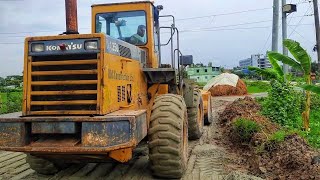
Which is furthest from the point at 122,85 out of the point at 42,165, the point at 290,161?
the point at 290,161

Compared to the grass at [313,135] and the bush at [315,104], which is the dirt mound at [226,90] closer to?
the bush at [315,104]

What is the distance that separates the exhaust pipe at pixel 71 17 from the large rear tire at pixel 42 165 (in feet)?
7.65

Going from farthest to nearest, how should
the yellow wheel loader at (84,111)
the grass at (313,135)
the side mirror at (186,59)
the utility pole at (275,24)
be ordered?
1. the utility pole at (275,24)
2. the grass at (313,135)
3. the side mirror at (186,59)
4. the yellow wheel loader at (84,111)

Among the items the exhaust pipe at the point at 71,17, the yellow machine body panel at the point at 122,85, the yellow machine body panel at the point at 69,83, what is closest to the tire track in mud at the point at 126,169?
the yellow machine body panel at the point at 122,85

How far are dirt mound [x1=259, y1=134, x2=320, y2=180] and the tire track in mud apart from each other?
0.86 m

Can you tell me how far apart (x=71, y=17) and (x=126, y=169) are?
9.43 feet

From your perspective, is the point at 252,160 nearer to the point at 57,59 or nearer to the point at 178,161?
the point at 178,161

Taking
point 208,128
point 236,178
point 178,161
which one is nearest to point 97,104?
point 178,161

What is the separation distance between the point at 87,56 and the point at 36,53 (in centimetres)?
77

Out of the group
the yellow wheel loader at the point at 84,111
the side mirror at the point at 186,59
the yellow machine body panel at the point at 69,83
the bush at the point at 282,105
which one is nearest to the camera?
the yellow wheel loader at the point at 84,111

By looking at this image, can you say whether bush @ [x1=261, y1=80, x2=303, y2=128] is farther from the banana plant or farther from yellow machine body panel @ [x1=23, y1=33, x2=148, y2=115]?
yellow machine body panel @ [x1=23, y1=33, x2=148, y2=115]

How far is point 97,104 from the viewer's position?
588cm

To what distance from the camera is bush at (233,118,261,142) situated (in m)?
9.90

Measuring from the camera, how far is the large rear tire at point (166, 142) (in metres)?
6.49
